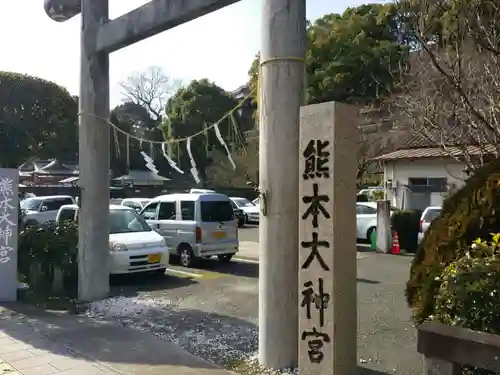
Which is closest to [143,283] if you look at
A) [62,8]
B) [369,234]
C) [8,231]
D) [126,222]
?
[126,222]

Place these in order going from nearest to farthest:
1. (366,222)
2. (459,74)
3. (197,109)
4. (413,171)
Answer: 1. (459,74)
2. (366,222)
3. (413,171)
4. (197,109)

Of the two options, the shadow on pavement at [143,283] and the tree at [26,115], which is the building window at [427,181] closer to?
the shadow on pavement at [143,283]

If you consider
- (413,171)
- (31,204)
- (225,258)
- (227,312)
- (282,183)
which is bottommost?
(227,312)

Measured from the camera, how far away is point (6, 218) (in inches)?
340

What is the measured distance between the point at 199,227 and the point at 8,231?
15.4ft

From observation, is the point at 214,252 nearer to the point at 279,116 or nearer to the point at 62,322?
the point at 62,322

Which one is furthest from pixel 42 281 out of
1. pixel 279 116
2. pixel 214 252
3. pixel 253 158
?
pixel 253 158

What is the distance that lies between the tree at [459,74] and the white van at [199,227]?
5.04m

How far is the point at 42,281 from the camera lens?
30.5ft

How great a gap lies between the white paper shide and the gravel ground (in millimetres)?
1855

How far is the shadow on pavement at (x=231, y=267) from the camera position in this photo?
11.6 m

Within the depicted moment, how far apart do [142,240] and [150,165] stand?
1724mm

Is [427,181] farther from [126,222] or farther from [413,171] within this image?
[126,222]

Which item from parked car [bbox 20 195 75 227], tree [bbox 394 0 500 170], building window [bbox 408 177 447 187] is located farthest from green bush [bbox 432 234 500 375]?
parked car [bbox 20 195 75 227]
